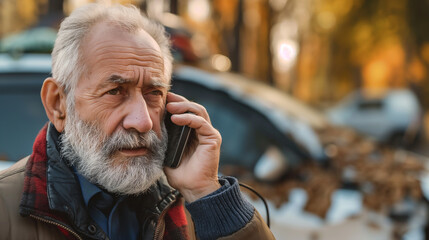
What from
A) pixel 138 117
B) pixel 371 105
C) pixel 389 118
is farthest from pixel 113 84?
pixel 371 105

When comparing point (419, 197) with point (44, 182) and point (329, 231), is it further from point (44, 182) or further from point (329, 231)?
point (44, 182)

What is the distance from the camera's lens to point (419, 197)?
3375mm

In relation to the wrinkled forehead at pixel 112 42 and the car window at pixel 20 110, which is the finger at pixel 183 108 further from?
the car window at pixel 20 110

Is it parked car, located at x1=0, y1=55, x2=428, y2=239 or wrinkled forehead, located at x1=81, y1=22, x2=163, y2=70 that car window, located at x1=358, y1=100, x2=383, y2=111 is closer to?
parked car, located at x1=0, y1=55, x2=428, y2=239

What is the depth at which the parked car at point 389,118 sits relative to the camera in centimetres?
1627

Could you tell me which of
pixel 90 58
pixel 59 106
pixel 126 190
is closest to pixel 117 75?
pixel 90 58

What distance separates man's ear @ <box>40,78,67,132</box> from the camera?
1.79m

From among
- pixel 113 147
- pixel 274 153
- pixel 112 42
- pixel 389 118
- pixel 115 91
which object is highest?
pixel 112 42

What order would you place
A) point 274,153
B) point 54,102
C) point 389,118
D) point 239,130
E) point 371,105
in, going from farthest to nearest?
1. point 371,105
2. point 389,118
3. point 239,130
4. point 274,153
5. point 54,102

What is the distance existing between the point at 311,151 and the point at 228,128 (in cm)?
56

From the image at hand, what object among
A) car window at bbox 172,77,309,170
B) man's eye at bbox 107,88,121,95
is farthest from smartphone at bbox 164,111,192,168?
car window at bbox 172,77,309,170

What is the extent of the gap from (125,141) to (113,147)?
0.15 ft

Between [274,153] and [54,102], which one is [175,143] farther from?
[274,153]

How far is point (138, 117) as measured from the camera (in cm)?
172
